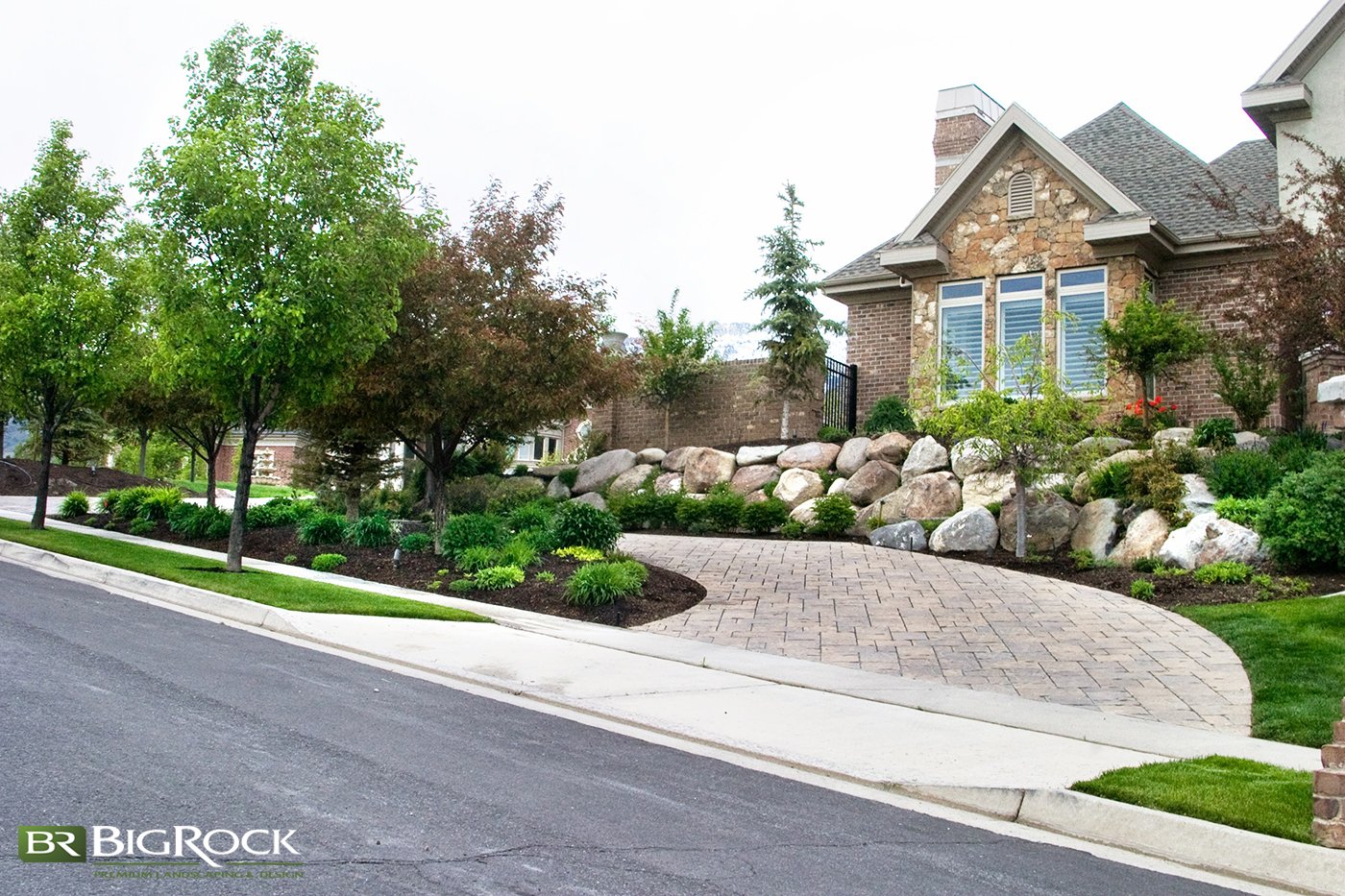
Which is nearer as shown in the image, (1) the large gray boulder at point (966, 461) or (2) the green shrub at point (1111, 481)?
(2) the green shrub at point (1111, 481)

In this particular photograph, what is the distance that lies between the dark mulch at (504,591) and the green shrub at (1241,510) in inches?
271

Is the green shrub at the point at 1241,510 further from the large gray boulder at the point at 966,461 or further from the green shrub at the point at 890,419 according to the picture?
the green shrub at the point at 890,419

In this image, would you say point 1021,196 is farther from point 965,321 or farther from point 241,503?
point 241,503

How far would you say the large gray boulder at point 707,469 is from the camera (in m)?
21.2

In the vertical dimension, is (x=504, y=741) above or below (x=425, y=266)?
below

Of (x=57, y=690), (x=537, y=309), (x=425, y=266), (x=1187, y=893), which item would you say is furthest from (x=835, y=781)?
(x=425, y=266)

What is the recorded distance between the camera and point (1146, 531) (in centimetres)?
1470

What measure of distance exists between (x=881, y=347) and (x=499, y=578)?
40.3 feet

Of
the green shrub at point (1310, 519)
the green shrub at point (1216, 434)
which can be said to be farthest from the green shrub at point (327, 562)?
the green shrub at point (1216, 434)

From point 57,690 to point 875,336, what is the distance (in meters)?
18.6

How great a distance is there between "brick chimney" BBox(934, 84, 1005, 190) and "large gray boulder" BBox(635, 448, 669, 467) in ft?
30.4

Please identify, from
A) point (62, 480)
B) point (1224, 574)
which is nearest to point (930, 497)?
point (1224, 574)

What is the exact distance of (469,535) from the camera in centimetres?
1505

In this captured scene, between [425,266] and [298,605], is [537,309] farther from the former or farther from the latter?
[298,605]
